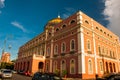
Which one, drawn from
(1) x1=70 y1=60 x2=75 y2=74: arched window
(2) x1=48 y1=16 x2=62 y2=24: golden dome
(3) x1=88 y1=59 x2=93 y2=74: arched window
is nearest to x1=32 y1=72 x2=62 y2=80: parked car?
(1) x1=70 y1=60 x2=75 y2=74: arched window

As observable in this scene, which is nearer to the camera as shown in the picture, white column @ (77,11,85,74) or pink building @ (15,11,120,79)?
white column @ (77,11,85,74)

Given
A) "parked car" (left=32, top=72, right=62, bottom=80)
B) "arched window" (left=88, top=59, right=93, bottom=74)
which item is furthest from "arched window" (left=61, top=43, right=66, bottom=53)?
"parked car" (left=32, top=72, right=62, bottom=80)

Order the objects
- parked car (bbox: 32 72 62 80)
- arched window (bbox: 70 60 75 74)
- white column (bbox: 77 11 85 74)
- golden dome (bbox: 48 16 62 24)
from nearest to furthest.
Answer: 1. parked car (bbox: 32 72 62 80)
2. white column (bbox: 77 11 85 74)
3. arched window (bbox: 70 60 75 74)
4. golden dome (bbox: 48 16 62 24)

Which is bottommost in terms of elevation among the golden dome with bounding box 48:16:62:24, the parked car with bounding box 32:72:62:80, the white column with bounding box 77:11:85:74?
the parked car with bounding box 32:72:62:80

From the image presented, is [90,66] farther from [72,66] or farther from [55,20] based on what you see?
[55,20]

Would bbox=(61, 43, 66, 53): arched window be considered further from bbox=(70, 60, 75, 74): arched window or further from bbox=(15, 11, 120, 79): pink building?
bbox=(70, 60, 75, 74): arched window

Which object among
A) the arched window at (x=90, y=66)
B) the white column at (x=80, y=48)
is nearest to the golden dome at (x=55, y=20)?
the white column at (x=80, y=48)

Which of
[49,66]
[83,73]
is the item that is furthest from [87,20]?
[49,66]

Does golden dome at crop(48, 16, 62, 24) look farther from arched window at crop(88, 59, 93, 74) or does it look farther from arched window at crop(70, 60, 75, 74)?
arched window at crop(88, 59, 93, 74)

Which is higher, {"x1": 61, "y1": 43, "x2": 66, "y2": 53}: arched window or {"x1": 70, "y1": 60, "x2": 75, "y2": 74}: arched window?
{"x1": 61, "y1": 43, "x2": 66, "y2": 53}: arched window

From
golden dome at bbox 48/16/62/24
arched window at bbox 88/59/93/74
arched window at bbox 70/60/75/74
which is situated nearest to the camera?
arched window at bbox 88/59/93/74

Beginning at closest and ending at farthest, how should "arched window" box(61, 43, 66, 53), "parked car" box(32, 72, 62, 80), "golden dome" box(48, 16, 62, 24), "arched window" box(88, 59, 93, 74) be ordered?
"parked car" box(32, 72, 62, 80) → "arched window" box(88, 59, 93, 74) → "arched window" box(61, 43, 66, 53) → "golden dome" box(48, 16, 62, 24)

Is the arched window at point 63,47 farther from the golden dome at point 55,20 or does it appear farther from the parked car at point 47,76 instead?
the golden dome at point 55,20

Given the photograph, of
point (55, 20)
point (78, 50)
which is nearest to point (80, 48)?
point (78, 50)
